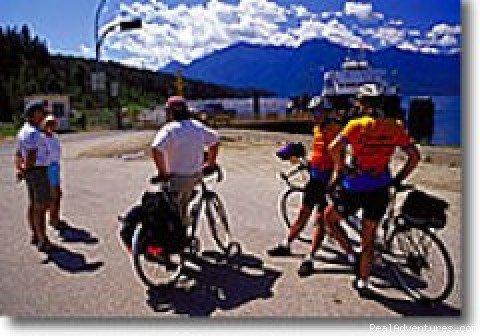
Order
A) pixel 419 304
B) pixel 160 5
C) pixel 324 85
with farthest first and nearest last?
pixel 160 5 → pixel 324 85 → pixel 419 304

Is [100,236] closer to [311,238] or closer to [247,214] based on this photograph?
[247,214]

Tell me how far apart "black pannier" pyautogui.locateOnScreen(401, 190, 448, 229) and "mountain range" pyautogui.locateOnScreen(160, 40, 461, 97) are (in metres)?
0.46

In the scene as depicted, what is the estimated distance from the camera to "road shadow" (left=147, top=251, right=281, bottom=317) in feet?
9.29

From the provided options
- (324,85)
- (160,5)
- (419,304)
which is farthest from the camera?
(160,5)

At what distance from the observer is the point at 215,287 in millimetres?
2936

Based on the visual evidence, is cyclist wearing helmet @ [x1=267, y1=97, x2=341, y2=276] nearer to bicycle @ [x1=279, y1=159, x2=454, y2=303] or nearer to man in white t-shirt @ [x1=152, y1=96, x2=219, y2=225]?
bicycle @ [x1=279, y1=159, x2=454, y2=303]

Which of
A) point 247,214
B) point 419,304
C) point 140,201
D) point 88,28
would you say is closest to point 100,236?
point 140,201

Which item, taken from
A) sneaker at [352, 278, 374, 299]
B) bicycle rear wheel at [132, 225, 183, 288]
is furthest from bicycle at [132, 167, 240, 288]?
sneaker at [352, 278, 374, 299]

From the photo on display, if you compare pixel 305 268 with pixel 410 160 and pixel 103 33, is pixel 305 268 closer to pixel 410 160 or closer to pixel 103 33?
pixel 410 160

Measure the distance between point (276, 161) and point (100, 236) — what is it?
0.87 metres

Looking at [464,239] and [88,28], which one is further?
[88,28]

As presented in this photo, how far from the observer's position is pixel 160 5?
321 centimetres

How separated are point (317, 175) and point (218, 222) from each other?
0.48 metres

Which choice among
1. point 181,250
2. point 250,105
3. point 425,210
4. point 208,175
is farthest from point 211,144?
point 425,210
